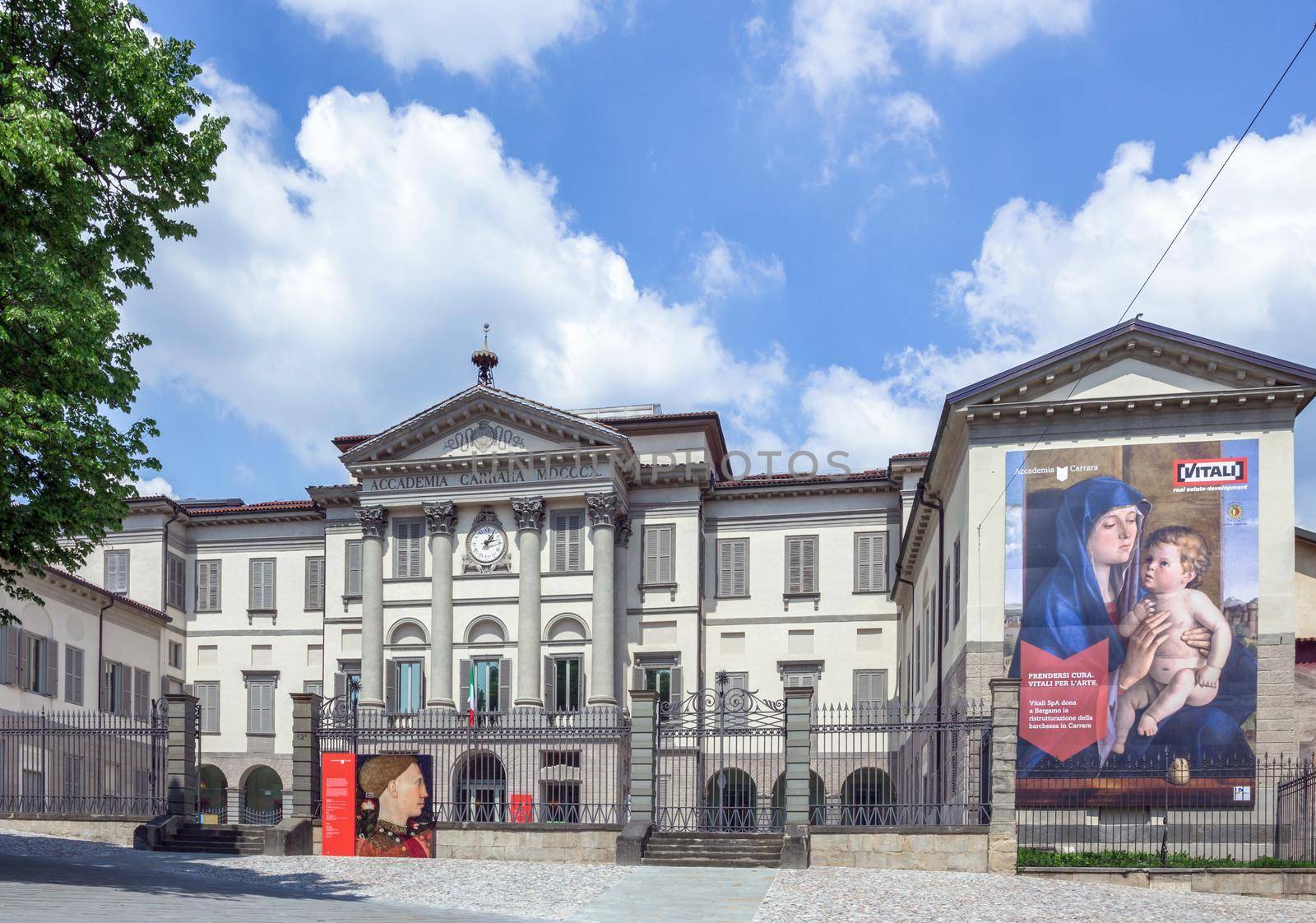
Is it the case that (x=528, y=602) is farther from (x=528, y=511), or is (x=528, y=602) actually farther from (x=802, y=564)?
(x=802, y=564)

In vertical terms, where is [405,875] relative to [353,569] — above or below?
below

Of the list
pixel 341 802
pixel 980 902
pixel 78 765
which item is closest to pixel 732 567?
pixel 78 765

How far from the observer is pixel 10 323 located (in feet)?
59.0

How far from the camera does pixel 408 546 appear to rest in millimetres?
48500

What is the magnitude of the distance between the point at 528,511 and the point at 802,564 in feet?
31.3

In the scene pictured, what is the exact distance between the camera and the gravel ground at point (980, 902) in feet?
62.2

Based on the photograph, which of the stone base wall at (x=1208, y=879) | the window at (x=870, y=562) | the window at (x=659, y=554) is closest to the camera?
the stone base wall at (x=1208, y=879)

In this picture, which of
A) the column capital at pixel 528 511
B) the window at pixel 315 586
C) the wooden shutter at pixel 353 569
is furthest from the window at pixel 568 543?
the window at pixel 315 586

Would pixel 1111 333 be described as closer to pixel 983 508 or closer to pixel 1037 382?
pixel 1037 382

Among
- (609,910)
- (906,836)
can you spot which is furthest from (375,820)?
(906,836)

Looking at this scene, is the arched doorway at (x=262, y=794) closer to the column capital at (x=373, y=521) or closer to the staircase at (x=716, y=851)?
the column capital at (x=373, y=521)

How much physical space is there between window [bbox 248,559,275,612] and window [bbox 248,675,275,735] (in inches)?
101

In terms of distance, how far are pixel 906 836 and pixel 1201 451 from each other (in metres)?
9.87

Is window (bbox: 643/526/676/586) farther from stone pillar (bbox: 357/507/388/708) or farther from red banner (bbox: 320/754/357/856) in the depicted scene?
red banner (bbox: 320/754/357/856)
